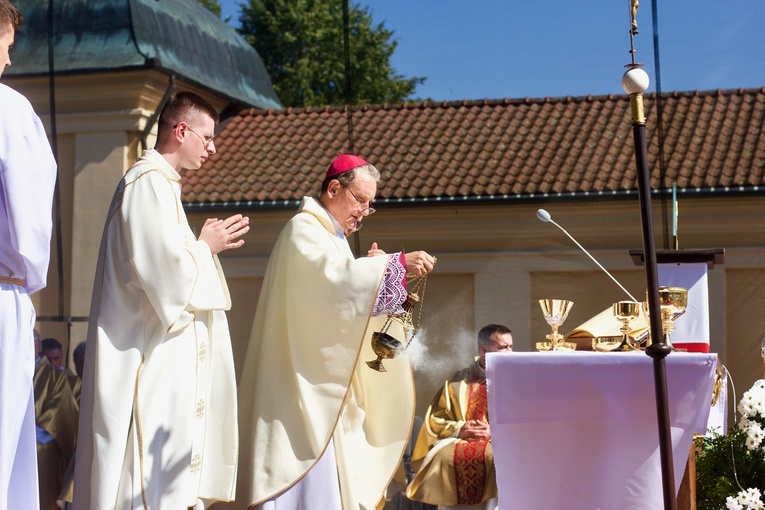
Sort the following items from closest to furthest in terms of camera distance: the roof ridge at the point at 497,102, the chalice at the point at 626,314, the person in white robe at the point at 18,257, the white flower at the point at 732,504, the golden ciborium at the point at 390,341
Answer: the person in white robe at the point at 18,257, the white flower at the point at 732,504, the chalice at the point at 626,314, the golden ciborium at the point at 390,341, the roof ridge at the point at 497,102

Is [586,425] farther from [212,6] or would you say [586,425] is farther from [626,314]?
[212,6]

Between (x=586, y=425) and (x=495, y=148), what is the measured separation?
30.2 feet

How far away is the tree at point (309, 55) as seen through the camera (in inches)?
855

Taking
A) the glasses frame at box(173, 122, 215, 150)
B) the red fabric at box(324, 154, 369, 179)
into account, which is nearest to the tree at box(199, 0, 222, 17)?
the red fabric at box(324, 154, 369, 179)

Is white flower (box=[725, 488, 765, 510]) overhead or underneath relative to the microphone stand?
underneath

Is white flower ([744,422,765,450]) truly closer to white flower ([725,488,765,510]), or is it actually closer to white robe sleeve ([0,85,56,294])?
white flower ([725,488,765,510])

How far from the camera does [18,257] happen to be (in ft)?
11.6

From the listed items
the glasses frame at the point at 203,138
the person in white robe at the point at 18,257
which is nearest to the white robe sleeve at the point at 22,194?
the person in white robe at the point at 18,257

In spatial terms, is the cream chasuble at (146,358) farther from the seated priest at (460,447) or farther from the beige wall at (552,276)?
the beige wall at (552,276)

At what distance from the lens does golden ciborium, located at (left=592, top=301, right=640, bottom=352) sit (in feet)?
14.4

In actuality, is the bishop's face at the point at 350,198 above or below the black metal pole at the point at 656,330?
above

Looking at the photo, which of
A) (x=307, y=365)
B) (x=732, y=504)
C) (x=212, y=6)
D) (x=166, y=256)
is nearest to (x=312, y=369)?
(x=307, y=365)

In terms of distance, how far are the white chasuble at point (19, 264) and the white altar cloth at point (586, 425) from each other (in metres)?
1.64

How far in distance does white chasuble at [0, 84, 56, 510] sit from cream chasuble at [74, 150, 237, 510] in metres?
0.46
